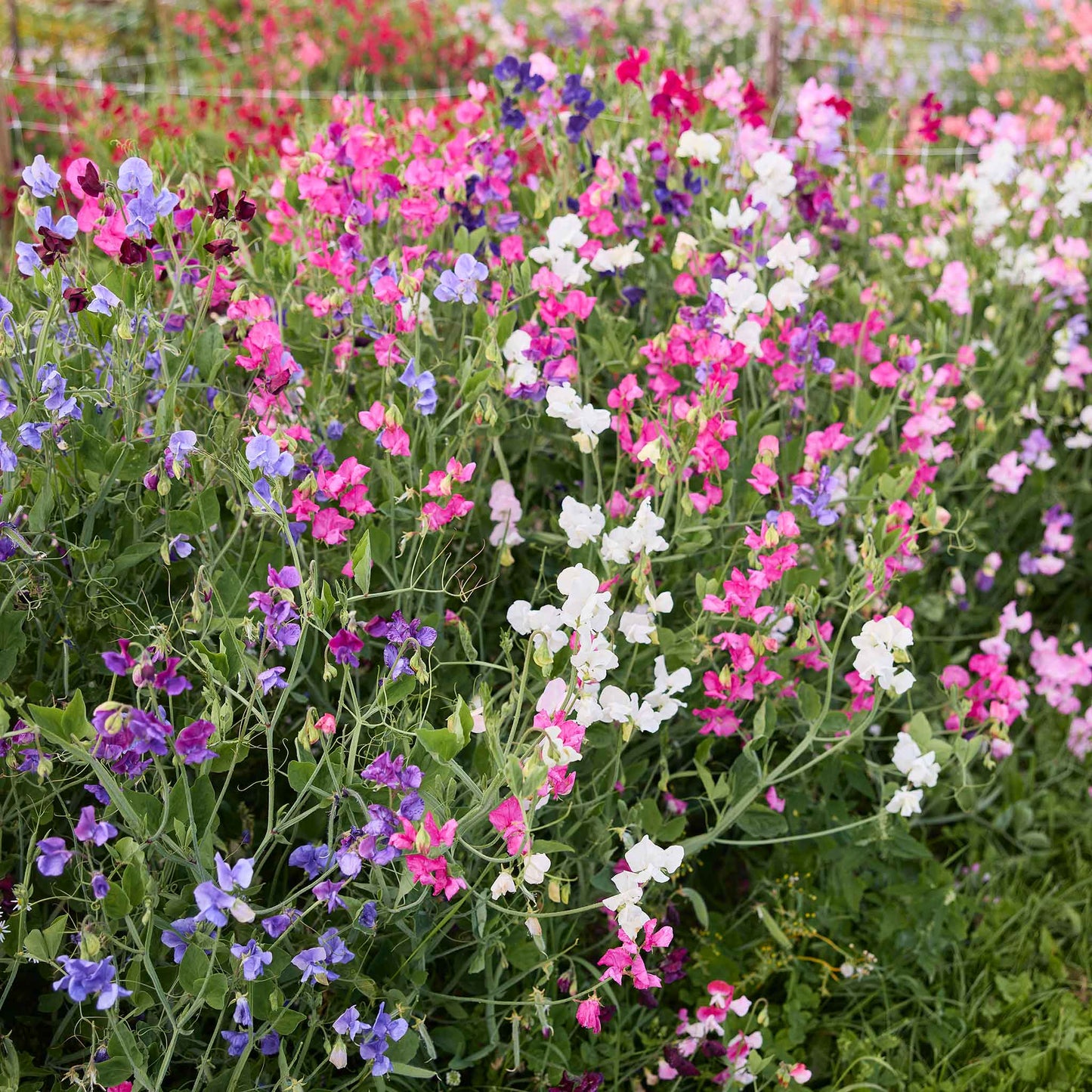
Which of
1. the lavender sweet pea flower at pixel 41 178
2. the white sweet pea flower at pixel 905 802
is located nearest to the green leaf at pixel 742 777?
the white sweet pea flower at pixel 905 802

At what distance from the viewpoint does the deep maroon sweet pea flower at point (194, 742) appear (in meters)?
1.30

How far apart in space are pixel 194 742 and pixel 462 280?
0.85m

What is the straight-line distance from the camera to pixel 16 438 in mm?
1571

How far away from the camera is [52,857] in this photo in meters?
1.29

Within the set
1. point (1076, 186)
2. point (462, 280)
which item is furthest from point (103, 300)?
point (1076, 186)

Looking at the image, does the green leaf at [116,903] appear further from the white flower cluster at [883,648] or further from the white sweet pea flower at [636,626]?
the white flower cluster at [883,648]

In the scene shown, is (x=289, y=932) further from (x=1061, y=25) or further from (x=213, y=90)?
(x=1061, y=25)

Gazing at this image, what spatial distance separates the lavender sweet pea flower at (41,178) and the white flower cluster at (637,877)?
1198 millimetres

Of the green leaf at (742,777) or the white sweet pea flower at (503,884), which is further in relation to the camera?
the green leaf at (742,777)

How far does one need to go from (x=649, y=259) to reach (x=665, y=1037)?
4.86 feet

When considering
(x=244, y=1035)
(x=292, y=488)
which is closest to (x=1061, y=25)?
(x=292, y=488)

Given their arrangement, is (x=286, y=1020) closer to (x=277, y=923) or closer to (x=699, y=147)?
(x=277, y=923)

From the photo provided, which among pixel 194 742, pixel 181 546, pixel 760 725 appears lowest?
pixel 760 725

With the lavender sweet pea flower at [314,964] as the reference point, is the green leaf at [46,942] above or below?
above
